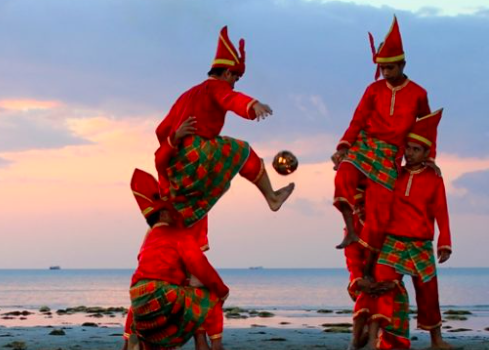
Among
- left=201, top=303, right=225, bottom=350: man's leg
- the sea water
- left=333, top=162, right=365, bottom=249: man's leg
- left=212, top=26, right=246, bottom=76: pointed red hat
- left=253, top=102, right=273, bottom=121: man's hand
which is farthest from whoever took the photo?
the sea water

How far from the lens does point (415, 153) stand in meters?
8.57

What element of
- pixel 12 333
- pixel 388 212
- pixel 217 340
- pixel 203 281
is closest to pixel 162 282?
pixel 203 281

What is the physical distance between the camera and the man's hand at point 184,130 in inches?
285

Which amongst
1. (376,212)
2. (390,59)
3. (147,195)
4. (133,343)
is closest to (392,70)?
(390,59)

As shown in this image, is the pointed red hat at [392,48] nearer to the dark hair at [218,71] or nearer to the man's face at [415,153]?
→ the man's face at [415,153]

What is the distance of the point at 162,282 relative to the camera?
22.2ft

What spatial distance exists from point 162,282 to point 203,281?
0.29 metres

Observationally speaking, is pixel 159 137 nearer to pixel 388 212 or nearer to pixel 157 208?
pixel 157 208

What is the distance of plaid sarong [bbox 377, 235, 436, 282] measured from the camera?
858cm

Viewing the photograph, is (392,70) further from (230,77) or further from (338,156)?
(230,77)

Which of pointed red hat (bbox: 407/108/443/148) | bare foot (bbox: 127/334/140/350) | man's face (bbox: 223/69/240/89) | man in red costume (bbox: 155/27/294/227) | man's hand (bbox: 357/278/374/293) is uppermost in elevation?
man's face (bbox: 223/69/240/89)

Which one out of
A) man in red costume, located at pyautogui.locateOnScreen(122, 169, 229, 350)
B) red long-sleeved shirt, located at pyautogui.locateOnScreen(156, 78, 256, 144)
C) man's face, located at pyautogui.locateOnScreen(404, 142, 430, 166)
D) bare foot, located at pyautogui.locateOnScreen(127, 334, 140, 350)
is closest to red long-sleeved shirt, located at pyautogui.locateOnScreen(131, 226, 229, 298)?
man in red costume, located at pyautogui.locateOnScreen(122, 169, 229, 350)

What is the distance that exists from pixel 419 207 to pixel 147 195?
104 inches

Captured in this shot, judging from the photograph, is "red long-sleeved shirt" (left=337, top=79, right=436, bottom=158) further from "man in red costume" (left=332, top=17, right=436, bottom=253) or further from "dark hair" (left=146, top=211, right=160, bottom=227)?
"dark hair" (left=146, top=211, right=160, bottom=227)
